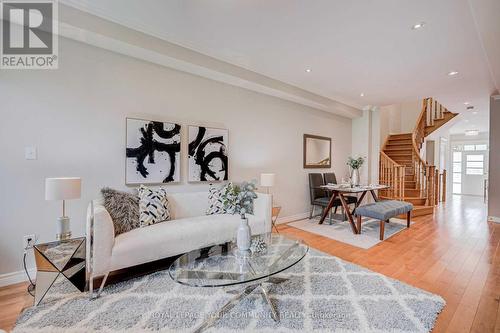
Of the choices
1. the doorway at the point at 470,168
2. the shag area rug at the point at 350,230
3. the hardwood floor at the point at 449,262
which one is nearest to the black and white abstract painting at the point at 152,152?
the hardwood floor at the point at 449,262

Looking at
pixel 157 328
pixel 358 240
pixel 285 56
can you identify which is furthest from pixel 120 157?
pixel 358 240

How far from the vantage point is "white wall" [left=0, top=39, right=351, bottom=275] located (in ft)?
7.59

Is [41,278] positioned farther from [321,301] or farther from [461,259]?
[461,259]

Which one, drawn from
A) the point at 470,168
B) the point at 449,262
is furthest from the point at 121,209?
the point at 470,168

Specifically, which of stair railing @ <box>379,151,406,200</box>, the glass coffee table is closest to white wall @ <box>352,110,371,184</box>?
stair railing @ <box>379,151,406,200</box>

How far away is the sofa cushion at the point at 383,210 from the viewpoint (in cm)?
364

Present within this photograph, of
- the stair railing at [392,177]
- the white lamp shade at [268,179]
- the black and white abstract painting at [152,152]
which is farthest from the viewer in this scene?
the stair railing at [392,177]

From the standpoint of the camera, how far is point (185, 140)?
3.38 meters

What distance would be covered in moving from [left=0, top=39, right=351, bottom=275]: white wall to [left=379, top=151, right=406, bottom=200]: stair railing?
4.22m

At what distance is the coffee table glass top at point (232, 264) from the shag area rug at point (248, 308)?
1.14ft

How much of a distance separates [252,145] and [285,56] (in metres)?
1.51

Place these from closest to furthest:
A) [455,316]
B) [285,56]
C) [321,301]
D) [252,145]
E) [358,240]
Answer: [455,316] < [321,301] < [285,56] < [358,240] < [252,145]
